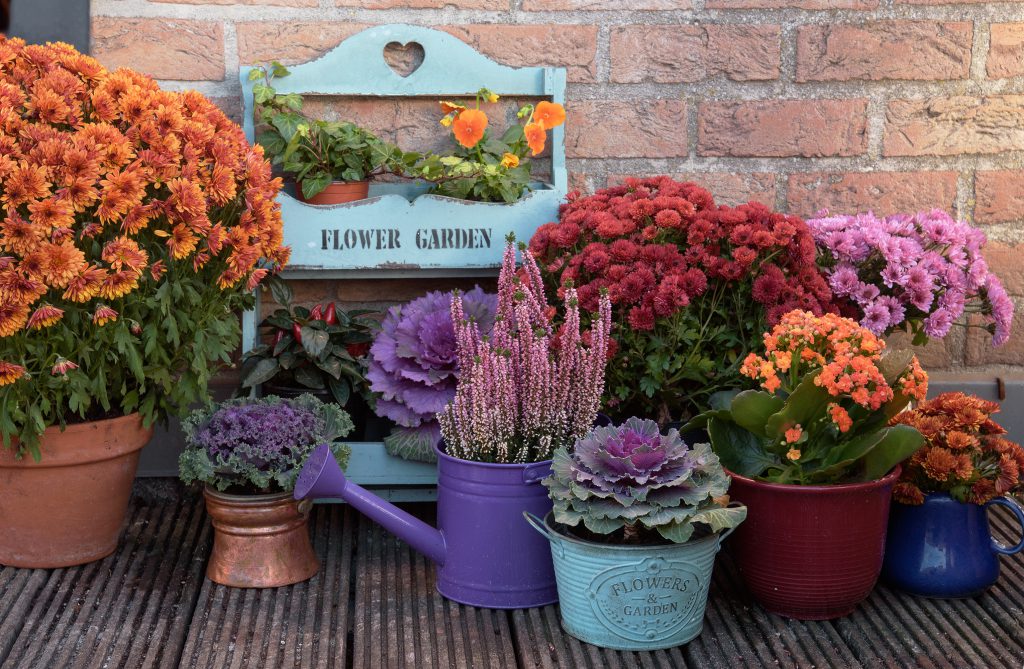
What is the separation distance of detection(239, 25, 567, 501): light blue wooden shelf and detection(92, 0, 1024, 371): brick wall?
76mm

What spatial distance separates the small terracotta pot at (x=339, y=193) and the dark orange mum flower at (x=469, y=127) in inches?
10.5

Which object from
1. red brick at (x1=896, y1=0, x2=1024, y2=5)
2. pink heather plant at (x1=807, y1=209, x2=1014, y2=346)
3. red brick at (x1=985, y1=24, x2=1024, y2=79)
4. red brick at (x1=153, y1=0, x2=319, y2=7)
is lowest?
pink heather plant at (x1=807, y1=209, x2=1014, y2=346)

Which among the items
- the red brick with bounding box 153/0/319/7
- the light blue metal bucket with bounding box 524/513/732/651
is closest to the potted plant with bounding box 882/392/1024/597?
the light blue metal bucket with bounding box 524/513/732/651

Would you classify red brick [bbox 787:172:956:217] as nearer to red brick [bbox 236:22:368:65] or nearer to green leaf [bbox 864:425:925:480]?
green leaf [bbox 864:425:925:480]

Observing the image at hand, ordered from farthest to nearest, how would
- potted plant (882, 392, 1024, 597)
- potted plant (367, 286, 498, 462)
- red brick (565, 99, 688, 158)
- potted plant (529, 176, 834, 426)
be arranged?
red brick (565, 99, 688, 158) < potted plant (367, 286, 498, 462) < potted plant (529, 176, 834, 426) < potted plant (882, 392, 1024, 597)

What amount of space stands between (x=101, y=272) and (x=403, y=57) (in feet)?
3.62

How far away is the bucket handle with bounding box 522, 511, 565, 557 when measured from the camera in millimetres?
1889

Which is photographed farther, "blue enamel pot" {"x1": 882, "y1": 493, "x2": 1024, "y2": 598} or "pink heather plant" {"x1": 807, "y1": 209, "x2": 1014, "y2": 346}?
"pink heather plant" {"x1": 807, "y1": 209, "x2": 1014, "y2": 346}

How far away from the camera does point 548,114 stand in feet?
8.39

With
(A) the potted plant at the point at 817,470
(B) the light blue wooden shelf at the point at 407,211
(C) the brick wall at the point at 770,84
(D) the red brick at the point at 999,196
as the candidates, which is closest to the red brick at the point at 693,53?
(C) the brick wall at the point at 770,84

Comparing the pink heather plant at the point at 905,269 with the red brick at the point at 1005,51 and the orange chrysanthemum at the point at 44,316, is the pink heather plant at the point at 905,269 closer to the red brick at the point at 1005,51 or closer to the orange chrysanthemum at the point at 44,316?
the red brick at the point at 1005,51

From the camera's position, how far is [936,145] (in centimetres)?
277

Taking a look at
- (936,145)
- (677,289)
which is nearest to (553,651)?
(677,289)

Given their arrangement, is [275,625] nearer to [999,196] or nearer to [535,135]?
[535,135]
